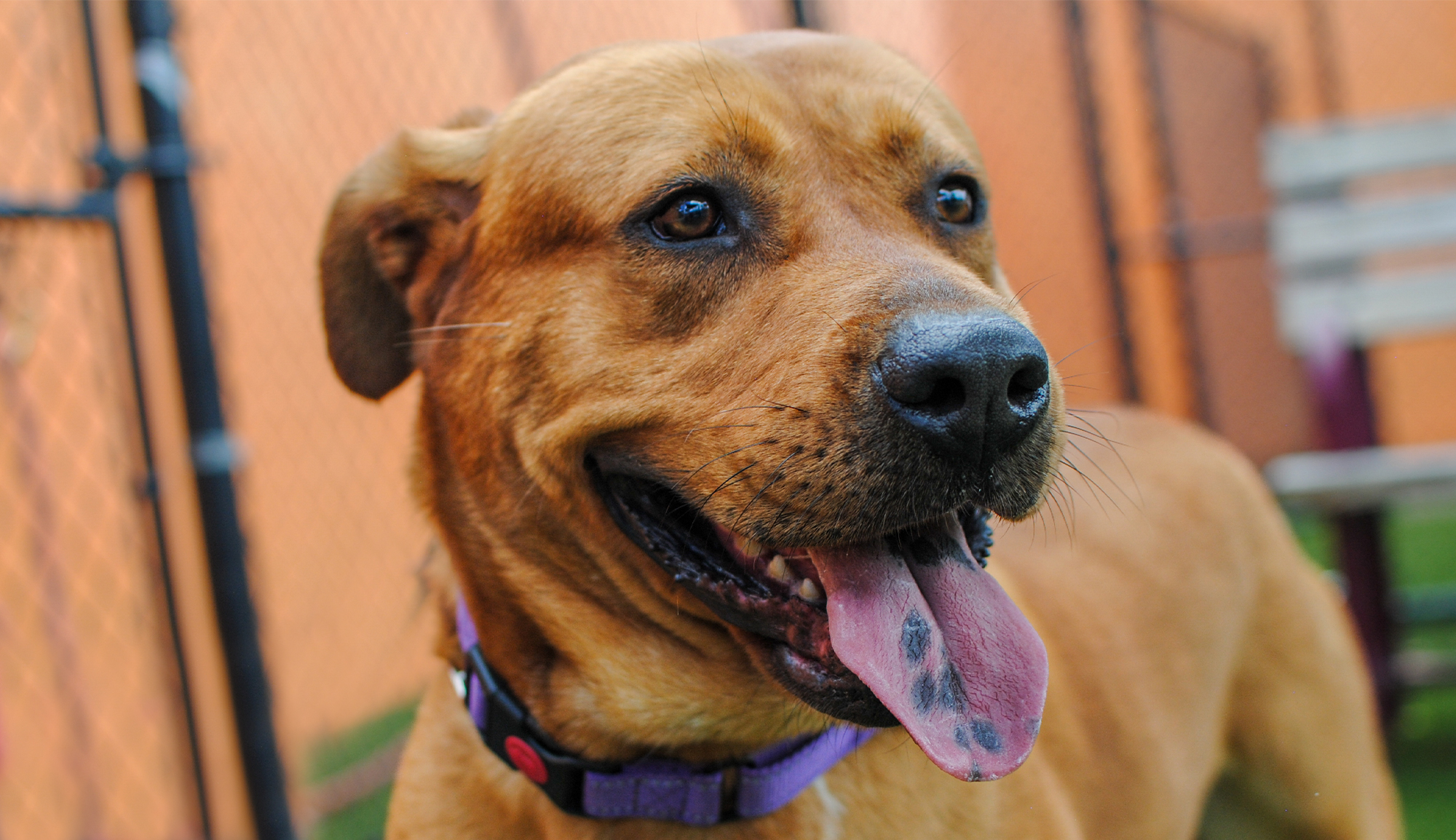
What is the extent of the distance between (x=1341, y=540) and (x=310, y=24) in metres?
4.79

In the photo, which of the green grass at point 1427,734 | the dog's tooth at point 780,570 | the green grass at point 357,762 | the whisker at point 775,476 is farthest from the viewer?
the green grass at point 357,762

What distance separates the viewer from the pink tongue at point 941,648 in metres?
1.50

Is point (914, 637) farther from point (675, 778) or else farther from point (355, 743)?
point (355, 743)

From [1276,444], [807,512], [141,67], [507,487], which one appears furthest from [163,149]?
[1276,444]

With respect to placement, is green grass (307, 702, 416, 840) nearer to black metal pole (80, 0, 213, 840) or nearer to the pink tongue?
black metal pole (80, 0, 213, 840)

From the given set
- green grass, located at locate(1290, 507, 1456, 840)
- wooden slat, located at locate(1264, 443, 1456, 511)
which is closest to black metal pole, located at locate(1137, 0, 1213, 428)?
green grass, located at locate(1290, 507, 1456, 840)

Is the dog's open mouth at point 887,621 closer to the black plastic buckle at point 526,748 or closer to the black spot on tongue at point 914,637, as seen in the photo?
the black spot on tongue at point 914,637

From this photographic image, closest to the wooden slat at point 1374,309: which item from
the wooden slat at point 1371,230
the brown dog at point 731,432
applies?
the wooden slat at point 1371,230

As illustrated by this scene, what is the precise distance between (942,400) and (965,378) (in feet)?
0.18

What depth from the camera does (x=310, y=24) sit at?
15.3ft

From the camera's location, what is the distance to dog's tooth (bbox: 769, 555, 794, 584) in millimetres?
1700

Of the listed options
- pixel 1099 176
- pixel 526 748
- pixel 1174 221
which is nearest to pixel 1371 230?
pixel 1099 176

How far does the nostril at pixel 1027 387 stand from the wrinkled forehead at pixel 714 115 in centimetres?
57

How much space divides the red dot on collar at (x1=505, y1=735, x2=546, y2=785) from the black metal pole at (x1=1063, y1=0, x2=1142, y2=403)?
4931 millimetres
